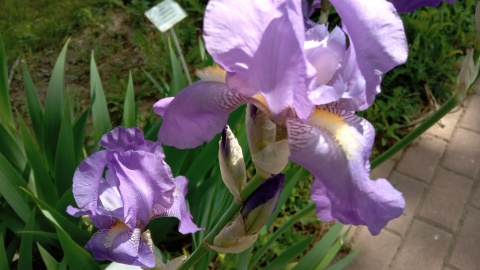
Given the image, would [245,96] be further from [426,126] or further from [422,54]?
[422,54]

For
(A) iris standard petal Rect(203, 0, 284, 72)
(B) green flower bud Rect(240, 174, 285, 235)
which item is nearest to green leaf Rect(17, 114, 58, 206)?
(B) green flower bud Rect(240, 174, 285, 235)

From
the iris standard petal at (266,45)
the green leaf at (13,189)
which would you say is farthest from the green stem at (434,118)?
the green leaf at (13,189)

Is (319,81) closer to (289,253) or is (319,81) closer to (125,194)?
(125,194)

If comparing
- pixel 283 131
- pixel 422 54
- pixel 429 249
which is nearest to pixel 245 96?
pixel 283 131

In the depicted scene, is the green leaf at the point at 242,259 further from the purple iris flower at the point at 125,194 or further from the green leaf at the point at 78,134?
the green leaf at the point at 78,134

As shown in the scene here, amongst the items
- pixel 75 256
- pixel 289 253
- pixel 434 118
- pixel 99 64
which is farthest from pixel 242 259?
pixel 99 64
